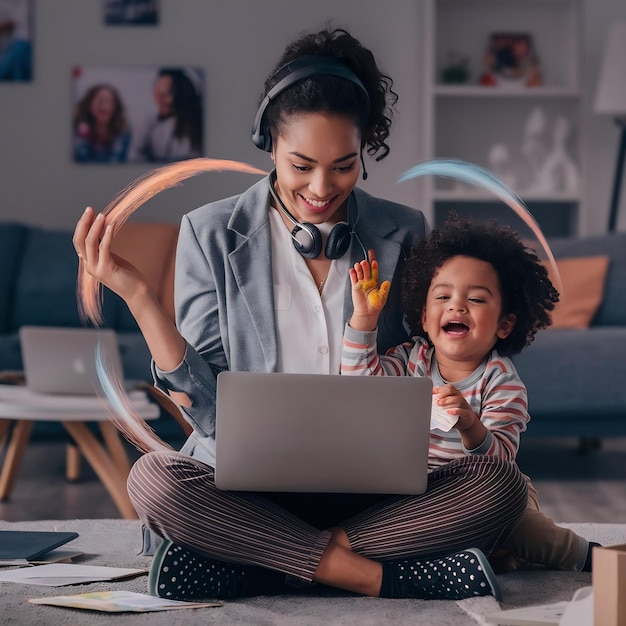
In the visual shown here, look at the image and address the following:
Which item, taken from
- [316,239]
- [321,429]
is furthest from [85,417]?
[321,429]

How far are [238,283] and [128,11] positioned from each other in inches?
142

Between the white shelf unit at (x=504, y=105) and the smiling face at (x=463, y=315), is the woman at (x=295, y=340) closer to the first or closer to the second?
the smiling face at (x=463, y=315)

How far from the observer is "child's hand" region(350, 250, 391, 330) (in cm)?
184

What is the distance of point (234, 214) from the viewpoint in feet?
6.66

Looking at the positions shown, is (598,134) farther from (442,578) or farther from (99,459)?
(442,578)

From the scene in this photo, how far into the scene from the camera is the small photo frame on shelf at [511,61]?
5.17 meters

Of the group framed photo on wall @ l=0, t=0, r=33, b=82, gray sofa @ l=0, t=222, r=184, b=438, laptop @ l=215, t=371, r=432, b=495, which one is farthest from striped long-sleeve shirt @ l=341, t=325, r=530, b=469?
framed photo on wall @ l=0, t=0, r=33, b=82

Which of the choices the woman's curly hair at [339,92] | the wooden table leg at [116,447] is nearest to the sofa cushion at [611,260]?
the wooden table leg at [116,447]

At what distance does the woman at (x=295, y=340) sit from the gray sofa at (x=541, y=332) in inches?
72.7

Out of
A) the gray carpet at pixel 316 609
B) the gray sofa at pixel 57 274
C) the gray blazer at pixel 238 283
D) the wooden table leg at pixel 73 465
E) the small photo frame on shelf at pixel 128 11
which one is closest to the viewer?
the gray carpet at pixel 316 609

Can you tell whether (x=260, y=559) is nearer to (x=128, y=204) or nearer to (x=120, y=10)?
(x=128, y=204)

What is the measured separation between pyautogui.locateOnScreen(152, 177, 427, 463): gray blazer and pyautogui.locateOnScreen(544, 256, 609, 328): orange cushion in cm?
223

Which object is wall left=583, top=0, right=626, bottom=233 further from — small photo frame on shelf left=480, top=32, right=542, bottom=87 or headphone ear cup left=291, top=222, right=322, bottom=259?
headphone ear cup left=291, top=222, right=322, bottom=259

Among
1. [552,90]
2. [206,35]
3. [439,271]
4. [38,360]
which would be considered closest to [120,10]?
[206,35]
